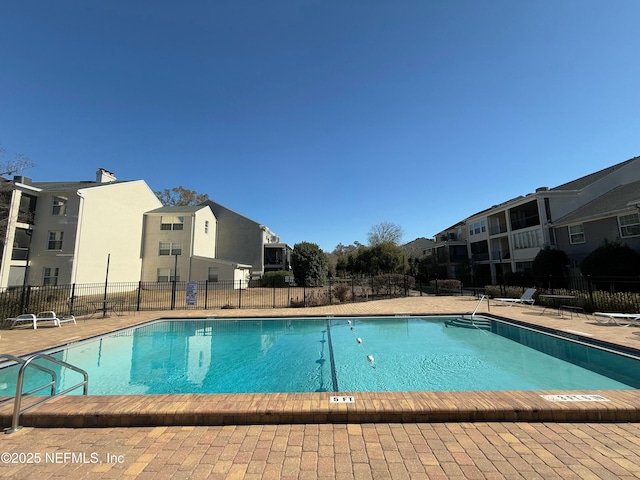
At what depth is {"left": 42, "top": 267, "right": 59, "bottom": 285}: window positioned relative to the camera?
71.1ft

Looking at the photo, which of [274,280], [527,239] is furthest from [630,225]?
[274,280]

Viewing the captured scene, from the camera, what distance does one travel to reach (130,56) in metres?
11.3

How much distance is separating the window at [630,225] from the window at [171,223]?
118ft

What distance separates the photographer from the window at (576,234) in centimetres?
2152

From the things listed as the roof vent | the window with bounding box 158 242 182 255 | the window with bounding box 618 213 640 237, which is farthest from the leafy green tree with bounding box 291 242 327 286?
the roof vent

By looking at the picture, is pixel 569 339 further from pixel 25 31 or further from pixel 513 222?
pixel 513 222

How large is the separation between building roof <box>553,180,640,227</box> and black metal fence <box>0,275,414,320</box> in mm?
13592

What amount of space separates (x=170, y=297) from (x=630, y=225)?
33534 millimetres

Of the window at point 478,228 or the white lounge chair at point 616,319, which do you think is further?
the window at point 478,228

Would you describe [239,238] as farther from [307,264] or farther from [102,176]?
[102,176]

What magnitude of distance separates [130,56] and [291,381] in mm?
13791

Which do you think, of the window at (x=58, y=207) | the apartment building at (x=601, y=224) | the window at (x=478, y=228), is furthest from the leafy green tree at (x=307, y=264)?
the apartment building at (x=601, y=224)

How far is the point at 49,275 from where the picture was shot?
21.9m

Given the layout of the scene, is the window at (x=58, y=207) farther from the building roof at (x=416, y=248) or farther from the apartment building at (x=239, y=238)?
the building roof at (x=416, y=248)
